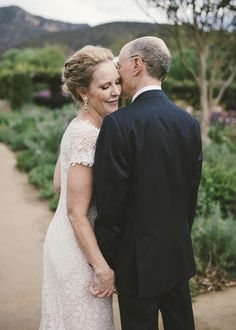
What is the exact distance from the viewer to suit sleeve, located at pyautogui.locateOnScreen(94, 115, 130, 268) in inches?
70.5

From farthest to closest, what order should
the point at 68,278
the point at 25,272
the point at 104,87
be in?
the point at 25,272
the point at 68,278
the point at 104,87

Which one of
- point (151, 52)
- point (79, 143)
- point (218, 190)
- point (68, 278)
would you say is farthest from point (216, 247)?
point (151, 52)

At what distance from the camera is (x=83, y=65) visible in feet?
6.52

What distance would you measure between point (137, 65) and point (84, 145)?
0.45 metres

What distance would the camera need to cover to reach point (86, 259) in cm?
212

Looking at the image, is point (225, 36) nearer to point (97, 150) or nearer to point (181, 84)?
point (97, 150)

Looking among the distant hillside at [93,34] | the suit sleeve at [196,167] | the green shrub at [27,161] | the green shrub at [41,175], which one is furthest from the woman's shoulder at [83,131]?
the distant hillside at [93,34]

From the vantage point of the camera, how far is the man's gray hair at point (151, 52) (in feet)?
6.23

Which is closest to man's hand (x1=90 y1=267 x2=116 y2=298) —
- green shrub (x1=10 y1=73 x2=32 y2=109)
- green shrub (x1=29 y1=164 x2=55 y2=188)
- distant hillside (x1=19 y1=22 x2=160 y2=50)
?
green shrub (x1=29 y1=164 x2=55 y2=188)

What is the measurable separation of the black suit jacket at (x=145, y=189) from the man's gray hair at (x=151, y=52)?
0.13 m

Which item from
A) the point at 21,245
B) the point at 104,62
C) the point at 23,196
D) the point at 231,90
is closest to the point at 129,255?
the point at 104,62

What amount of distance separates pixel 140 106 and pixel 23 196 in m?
5.28


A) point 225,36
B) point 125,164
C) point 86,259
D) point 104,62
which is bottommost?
point 86,259

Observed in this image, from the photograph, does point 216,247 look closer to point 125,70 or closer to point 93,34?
point 125,70
